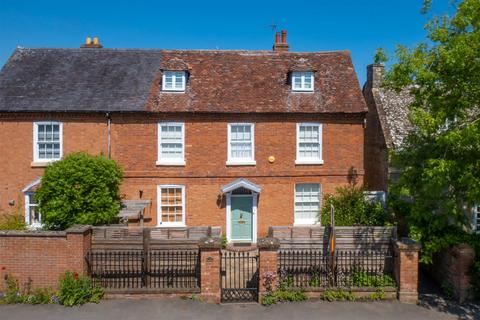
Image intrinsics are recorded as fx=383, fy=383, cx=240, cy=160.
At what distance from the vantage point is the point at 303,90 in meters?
18.7

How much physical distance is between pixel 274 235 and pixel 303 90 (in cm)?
827

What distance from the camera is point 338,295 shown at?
1150 cm

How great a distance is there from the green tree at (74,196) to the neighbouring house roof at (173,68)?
3.80 meters

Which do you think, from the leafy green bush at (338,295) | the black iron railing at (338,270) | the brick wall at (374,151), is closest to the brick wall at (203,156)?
the brick wall at (374,151)

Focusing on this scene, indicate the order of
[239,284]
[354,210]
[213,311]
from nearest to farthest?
1. [213,311]
2. [239,284]
3. [354,210]

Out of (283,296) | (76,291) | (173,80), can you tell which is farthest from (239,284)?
(173,80)

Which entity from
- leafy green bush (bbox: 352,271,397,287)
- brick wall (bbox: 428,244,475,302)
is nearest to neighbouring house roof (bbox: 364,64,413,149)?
brick wall (bbox: 428,244,475,302)

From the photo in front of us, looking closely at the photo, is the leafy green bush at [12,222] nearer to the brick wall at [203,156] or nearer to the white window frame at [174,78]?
the brick wall at [203,156]

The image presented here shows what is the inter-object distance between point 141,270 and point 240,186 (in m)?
6.64

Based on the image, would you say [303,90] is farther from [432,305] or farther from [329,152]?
[432,305]

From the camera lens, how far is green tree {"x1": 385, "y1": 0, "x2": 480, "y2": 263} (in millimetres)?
10898

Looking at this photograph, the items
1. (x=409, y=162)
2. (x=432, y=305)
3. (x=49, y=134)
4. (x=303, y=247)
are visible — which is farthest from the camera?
(x=49, y=134)

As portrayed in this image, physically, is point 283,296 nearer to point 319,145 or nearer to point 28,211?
point 319,145

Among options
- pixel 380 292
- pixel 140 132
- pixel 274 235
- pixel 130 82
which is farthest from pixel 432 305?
pixel 130 82
